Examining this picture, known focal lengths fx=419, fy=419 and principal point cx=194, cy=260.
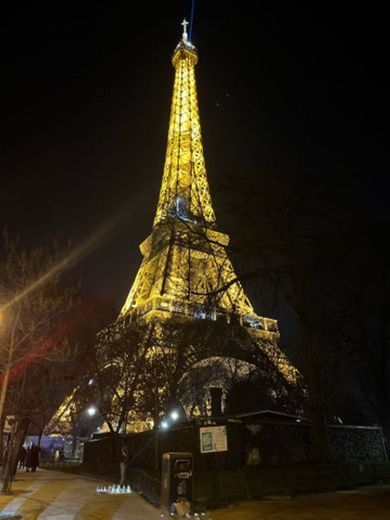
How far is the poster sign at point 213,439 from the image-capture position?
9.66 metres

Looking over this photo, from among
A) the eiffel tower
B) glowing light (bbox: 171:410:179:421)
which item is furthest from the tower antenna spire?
glowing light (bbox: 171:410:179:421)

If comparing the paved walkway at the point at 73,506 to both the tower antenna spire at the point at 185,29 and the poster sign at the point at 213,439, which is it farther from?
the tower antenna spire at the point at 185,29

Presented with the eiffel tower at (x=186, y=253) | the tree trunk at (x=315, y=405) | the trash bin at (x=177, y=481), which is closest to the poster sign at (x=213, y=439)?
the trash bin at (x=177, y=481)

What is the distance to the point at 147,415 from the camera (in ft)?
85.9

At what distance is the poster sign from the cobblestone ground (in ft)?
4.05

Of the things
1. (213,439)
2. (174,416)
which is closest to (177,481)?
(213,439)

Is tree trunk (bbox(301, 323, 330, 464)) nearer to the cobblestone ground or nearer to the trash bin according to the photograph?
the cobblestone ground

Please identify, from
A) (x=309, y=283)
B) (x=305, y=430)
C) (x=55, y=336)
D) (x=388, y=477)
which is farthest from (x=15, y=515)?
(x=55, y=336)

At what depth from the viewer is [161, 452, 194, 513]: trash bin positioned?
320 inches

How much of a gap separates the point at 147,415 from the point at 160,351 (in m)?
3.99

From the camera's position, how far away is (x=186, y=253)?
3675cm

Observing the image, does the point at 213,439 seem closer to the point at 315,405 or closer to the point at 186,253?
the point at 315,405

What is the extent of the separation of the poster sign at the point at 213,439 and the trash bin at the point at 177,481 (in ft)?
3.95

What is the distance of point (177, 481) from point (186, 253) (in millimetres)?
28934
